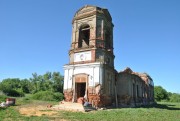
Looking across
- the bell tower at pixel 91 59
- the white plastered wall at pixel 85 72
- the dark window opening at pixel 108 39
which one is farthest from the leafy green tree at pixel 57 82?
the dark window opening at pixel 108 39

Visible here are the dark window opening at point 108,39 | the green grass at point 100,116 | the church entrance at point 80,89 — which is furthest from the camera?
the dark window opening at point 108,39

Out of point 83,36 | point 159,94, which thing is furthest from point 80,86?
point 159,94

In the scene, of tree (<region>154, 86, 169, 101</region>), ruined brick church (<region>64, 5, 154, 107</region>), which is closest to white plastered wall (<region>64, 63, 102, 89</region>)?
ruined brick church (<region>64, 5, 154, 107</region>)

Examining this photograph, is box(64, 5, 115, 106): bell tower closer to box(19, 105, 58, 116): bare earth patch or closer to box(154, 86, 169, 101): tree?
box(19, 105, 58, 116): bare earth patch

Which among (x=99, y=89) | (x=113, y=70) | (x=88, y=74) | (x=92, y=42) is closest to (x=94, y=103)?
(x=99, y=89)

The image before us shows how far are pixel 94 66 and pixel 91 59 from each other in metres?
1.17

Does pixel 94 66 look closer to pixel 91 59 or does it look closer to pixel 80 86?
pixel 91 59

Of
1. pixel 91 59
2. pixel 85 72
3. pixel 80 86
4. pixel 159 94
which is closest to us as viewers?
pixel 85 72

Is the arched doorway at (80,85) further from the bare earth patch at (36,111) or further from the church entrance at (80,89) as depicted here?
the bare earth patch at (36,111)

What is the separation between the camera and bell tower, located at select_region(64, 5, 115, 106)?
773 inches

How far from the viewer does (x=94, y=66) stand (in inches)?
782

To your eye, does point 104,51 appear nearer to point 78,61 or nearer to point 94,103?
point 78,61

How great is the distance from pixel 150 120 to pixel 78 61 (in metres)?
11.2

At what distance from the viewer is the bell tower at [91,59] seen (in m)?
19.6
